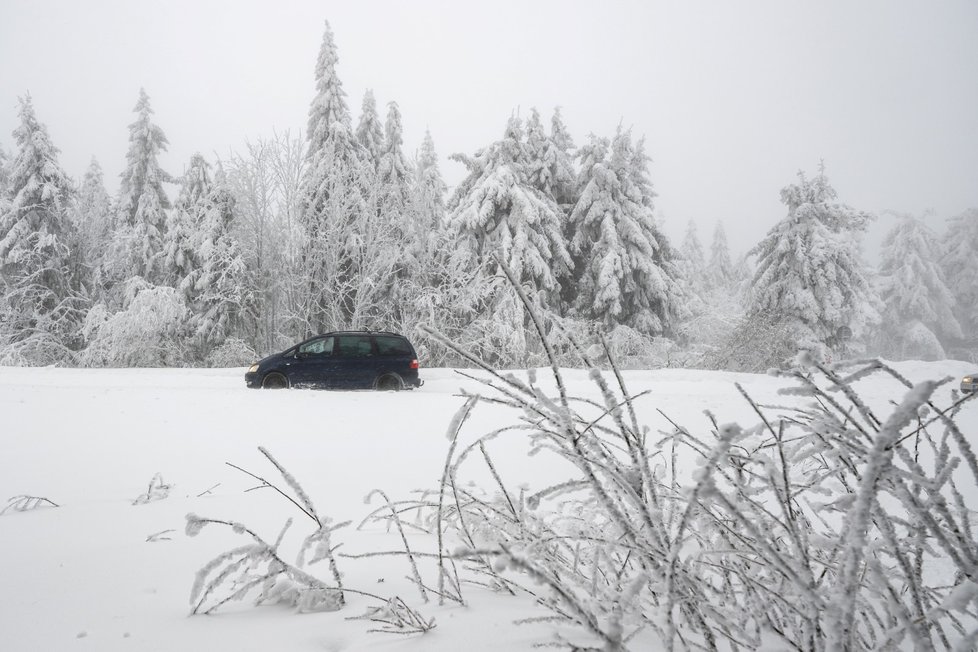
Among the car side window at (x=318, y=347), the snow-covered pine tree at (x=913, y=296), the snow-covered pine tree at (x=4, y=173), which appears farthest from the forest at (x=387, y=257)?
the snow-covered pine tree at (x=913, y=296)

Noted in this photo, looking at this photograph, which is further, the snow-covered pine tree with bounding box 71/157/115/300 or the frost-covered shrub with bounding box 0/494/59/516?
the snow-covered pine tree with bounding box 71/157/115/300

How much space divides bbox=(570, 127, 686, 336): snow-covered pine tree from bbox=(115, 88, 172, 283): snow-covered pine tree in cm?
2016

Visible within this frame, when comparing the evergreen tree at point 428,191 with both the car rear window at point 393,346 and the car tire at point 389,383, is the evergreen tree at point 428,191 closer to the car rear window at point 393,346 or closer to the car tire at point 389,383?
the car rear window at point 393,346

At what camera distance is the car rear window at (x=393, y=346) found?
41.0ft

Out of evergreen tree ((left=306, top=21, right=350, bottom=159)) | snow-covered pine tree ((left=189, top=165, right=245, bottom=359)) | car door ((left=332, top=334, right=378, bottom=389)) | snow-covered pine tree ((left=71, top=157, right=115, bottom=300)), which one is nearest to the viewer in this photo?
car door ((left=332, top=334, right=378, bottom=389))

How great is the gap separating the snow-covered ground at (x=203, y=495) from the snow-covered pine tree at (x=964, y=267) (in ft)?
114

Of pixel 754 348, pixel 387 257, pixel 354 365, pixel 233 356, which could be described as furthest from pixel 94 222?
pixel 754 348

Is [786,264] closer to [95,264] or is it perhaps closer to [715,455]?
[715,455]

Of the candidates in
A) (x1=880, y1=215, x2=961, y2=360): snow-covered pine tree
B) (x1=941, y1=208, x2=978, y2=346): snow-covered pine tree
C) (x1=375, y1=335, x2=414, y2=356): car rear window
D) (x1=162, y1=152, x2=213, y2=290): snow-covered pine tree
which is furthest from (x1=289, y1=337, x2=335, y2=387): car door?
(x1=941, y1=208, x2=978, y2=346): snow-covered pine tree

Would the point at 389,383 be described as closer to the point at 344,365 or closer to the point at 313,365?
the point at 344,365

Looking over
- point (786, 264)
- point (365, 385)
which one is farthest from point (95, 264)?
point (786, 264)

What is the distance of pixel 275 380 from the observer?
39.5 feet

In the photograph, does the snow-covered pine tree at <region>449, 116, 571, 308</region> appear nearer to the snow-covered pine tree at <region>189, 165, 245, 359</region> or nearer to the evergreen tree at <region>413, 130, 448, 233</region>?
the evergreen tree at <region>413, 130, 448, 233</region>

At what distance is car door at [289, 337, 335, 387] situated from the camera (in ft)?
39.8
